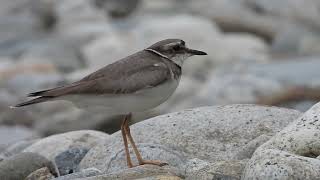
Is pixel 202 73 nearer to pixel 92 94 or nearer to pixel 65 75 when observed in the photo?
pixel 65 75

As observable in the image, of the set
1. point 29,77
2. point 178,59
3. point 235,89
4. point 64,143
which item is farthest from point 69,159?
point 29,77

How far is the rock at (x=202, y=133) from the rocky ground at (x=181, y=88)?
0.01 meters

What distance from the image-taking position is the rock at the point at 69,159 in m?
9.23

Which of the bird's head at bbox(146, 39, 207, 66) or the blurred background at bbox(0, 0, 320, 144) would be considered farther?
the blurred background at bbox(0, 0, 320, 144)

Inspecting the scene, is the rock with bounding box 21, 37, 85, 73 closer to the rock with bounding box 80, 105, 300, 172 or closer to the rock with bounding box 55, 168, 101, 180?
the rock with bounding box 80, 105, 300, 172

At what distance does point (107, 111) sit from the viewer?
8109mm

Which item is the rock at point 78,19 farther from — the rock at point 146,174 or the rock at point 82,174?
the rock at point 146,174

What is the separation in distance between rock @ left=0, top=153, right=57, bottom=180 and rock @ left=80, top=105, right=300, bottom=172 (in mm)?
567

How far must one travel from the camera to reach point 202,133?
923 centimetres

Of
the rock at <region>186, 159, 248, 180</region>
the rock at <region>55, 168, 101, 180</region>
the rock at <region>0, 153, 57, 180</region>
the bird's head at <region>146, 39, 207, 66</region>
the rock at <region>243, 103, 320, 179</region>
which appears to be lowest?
the rock at <region>0, 153, 57, 180</region>

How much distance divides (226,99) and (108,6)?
9747 mm

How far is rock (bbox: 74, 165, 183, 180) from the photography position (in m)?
7.06

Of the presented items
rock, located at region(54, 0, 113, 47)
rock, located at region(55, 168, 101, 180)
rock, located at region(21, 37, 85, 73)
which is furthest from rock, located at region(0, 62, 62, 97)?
rock, located at region(55, 168, 101, 180)

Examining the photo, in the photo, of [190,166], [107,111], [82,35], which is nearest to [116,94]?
[107,111]
